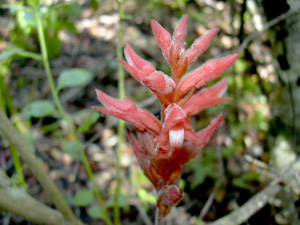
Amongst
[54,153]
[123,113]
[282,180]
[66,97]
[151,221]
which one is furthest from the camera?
[66,97]

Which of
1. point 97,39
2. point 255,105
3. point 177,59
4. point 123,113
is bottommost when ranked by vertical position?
point 255,105

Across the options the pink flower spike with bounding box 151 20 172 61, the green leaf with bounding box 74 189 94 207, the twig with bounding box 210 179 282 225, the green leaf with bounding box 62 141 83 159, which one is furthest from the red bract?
the green leaf with bounding box 74 189 94 207

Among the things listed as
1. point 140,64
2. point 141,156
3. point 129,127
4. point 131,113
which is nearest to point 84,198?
point 129,127

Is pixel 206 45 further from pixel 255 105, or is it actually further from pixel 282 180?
pixel 255 105

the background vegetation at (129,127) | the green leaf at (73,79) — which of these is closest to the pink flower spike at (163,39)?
the background vegetation at (129,127)

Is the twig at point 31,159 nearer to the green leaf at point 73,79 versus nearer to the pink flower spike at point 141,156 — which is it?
the pink flower spike at point 141,156

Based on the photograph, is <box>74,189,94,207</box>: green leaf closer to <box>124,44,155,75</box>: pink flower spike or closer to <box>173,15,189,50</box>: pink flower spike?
<box>124,44,155,75</box>: pink flower spike

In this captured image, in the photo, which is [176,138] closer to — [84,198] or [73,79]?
[73,79]

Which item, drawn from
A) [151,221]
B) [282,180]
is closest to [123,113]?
[282,180]
